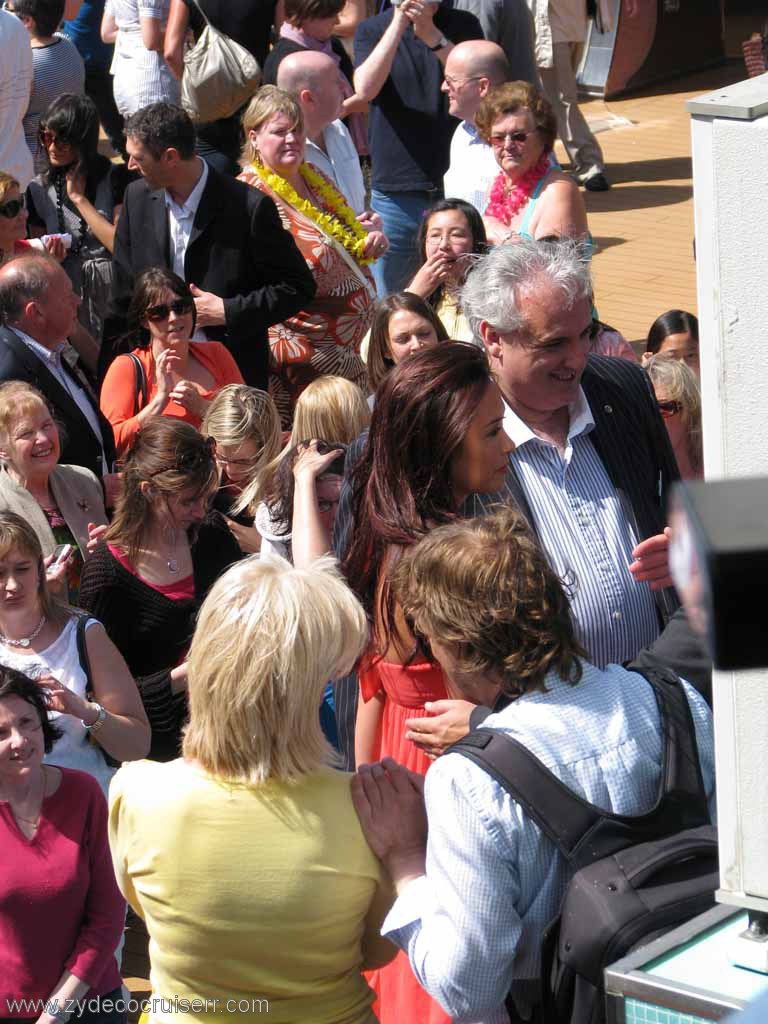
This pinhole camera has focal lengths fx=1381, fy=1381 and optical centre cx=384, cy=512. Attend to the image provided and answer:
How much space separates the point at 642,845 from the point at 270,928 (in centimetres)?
58

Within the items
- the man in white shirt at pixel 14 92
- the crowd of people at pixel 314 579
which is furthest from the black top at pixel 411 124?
the man in white shirt at pixel 14 92

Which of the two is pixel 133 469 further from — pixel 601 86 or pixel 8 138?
pixel 601 86

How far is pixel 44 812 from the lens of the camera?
9.61 ft

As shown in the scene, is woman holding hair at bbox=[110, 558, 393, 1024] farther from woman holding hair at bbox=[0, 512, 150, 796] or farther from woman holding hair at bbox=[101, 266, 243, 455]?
woman holding hair at bbox=[101, 266, 243, 455]

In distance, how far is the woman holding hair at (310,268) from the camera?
17.5ft

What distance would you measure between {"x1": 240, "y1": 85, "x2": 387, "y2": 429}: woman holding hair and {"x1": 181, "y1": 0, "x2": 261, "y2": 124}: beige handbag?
58.1 inches

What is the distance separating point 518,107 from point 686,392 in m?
1.84

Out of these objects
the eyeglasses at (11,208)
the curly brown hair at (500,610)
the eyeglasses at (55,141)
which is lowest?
the eyeglasses at (55,141)

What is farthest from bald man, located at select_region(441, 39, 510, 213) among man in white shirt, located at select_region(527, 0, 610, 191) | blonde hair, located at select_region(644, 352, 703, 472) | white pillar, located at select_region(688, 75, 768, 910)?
white pillar, located at select_region(688, 75, 768, 910)

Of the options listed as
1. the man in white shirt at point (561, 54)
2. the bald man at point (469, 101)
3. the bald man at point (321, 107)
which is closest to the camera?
the bald man at point (321, 107)

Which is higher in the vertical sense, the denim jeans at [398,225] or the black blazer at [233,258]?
the black blazer at [233,258]

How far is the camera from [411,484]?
8.96 ft

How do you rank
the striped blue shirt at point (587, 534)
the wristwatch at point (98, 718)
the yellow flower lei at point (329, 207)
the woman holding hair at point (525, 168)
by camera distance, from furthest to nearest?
the yellow flower lei at point (329, 207) < the woman holding hair at point (525, 168) < the wristwatch at point (98, 718) < the striped blue shirt at point (587, 534)

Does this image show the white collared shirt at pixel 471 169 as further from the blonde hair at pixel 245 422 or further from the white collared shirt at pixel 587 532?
the white collared shirt at pixel 587 532
